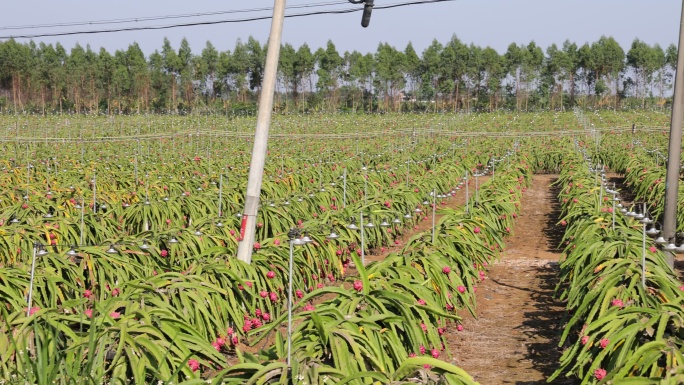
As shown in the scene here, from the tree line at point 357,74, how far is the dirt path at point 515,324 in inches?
2088

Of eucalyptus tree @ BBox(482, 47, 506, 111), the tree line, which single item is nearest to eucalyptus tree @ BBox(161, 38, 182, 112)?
the tree line

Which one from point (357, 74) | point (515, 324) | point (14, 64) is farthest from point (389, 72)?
point (515, 324)

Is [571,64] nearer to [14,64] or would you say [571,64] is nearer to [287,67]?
[287,67]

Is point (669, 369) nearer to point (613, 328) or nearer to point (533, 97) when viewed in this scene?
point (613, 328)

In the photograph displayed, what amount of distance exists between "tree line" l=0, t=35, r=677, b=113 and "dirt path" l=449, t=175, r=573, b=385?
53.0 metres

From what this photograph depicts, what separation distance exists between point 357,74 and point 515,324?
196 ft

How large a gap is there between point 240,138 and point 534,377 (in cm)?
2647

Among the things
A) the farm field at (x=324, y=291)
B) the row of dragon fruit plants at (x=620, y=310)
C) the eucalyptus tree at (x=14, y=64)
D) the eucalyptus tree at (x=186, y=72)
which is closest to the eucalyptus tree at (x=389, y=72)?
the eucalyptus tree at (x=186, y=72)

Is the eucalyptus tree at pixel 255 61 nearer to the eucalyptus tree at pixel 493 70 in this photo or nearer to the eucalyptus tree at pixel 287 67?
the eucalyptus tree at pixel 287 67

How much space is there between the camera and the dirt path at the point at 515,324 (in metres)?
6.95

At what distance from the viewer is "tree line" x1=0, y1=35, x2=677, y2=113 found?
6538 cm

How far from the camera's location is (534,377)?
671cm

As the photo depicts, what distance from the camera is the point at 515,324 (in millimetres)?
8391

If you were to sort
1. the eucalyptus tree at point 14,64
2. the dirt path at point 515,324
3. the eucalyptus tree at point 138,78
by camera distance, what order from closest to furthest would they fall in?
the dirt path at point 515,324 < the eucalyptus tree at point 14,64 < the eucalyptus tree at point 138,78
